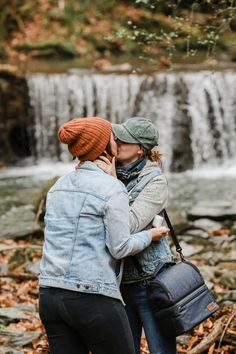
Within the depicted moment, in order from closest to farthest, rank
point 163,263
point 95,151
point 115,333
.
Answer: point 115,333 → point 95,151 → point 163,263

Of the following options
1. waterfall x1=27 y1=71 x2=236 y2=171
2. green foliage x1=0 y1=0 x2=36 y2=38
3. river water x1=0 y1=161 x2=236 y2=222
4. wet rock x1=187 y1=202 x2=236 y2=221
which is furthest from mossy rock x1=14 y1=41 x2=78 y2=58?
wet rock x1=187 y1=202 x2=236 y2=221

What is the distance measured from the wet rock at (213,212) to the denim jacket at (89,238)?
669 centimetres

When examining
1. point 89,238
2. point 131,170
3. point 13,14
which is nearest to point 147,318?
point 89,238

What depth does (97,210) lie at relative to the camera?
2965 mm

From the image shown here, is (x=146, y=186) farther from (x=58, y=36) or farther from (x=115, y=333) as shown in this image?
(x=58, y=36)

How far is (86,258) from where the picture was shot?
296cm

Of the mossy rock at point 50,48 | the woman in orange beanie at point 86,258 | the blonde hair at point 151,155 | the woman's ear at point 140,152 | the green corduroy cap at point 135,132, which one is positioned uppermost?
the mossy rock at point 50,48

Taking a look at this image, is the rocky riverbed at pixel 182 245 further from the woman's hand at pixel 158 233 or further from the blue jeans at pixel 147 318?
the woman's hand at pixel 158 233

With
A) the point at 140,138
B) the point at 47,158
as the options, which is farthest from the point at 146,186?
the point at 47,158

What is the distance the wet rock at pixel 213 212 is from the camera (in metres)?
9.62

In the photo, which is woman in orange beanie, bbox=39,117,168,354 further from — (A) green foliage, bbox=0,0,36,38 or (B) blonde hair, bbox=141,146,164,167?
(A) green foliage, bbox=0,0,36,38

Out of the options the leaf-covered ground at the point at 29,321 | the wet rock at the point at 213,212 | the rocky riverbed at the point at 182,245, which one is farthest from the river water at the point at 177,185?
the leaf-covered ground at the point at 29,321

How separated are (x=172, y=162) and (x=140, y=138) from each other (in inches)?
479

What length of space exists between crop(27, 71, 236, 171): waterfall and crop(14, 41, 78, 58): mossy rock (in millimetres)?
4693
